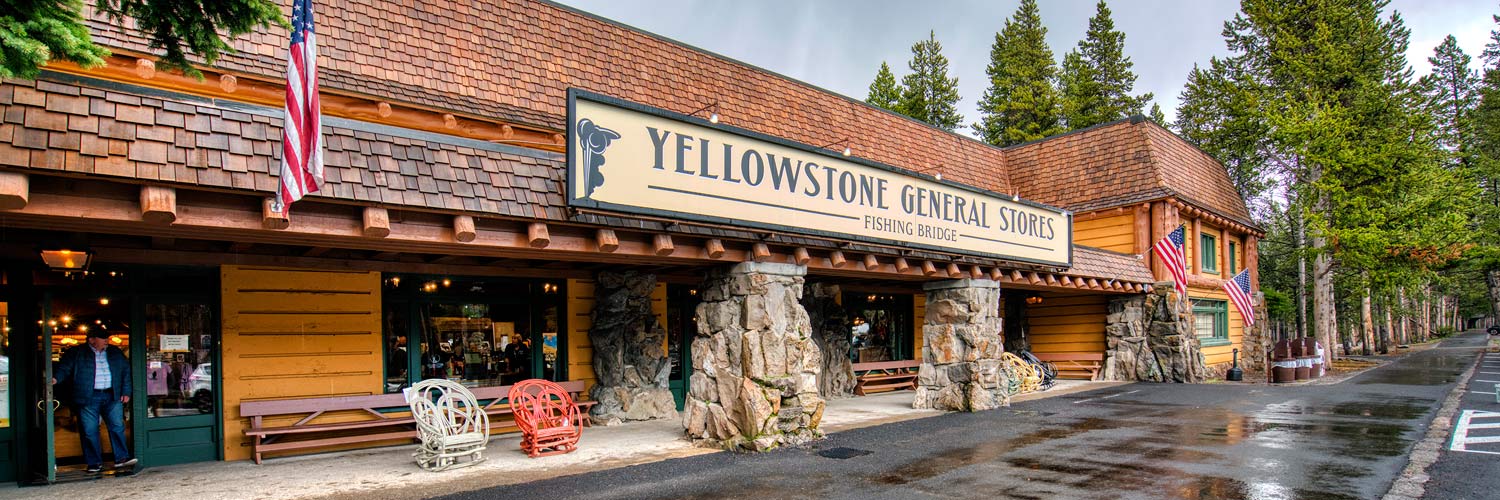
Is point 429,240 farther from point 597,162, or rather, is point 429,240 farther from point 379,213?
point 597,162

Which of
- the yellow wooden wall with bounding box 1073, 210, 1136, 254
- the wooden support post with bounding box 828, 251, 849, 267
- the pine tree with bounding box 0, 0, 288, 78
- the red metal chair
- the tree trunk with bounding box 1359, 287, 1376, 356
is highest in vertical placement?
the pine tree with bounding box 0, 0, 288, 78

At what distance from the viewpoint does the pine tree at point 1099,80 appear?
3189cm

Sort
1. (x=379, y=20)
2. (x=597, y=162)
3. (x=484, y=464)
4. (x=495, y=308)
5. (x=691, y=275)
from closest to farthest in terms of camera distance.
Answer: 1. (x=597, y=162)
2. (x=484, y=464)
3. (x=379, y=20)
4. (x=495, y=308)
5. (x=691, y=275)

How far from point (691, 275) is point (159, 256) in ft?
22.0

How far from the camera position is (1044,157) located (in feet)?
67.0

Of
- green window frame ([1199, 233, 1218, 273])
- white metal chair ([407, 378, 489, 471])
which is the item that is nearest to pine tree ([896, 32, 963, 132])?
green window frame ([1199, 233, 1218, 273])

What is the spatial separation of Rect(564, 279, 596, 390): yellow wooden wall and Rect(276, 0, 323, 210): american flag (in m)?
6.11

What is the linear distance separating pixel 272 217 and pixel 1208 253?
21.6 metres

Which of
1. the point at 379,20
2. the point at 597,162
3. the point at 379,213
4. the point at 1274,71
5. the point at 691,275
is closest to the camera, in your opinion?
the point at 379,213

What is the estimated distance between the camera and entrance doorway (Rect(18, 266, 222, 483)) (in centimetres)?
729

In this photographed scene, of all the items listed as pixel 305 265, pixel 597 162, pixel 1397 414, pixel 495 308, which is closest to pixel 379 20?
pixel 305 265

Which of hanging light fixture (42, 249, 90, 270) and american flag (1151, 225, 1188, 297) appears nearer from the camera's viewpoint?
hanging light fixture (42, 249, 90, 270)

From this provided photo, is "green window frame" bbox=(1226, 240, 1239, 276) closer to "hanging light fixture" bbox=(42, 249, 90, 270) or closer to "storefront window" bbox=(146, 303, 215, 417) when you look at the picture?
"storefront window" bbox=(146, 303, 215, 417)

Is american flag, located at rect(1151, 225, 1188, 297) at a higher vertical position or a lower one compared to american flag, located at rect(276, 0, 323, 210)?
lower
